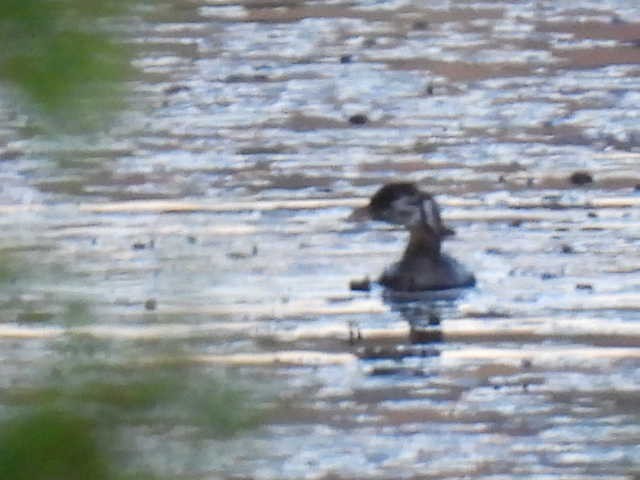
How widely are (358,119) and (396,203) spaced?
2.87 meters

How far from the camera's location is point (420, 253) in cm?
867

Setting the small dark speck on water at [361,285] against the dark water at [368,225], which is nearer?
the dark water at [368,225]

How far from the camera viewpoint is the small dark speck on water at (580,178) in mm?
10414

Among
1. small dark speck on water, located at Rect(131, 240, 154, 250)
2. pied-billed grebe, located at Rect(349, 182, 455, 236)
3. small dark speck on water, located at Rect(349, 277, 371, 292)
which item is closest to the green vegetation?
small dark speck on water, located at Rect(131, 240, 154, 250)

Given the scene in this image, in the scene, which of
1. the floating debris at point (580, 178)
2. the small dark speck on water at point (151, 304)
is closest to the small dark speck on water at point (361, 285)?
the floating debris at point (580, 178)

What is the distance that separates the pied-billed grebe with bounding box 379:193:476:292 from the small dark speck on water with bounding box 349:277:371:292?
7 centimetres

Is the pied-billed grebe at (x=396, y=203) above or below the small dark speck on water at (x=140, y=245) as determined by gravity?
below

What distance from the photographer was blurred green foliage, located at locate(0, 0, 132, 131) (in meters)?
2.45

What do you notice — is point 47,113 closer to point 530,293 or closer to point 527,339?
point 527,339

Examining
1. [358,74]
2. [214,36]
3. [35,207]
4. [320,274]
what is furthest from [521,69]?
[35,207]

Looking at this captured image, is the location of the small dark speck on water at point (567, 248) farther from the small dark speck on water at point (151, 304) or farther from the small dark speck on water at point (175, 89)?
the small dark speck on water at point (151, 304)

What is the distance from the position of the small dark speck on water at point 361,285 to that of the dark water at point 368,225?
0.27ft

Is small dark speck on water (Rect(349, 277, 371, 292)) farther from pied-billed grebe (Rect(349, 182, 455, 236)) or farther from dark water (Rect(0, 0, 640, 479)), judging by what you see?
pied-billed grebe (Rect(349, 182, 455, 236))

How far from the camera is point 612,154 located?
36.4ft
